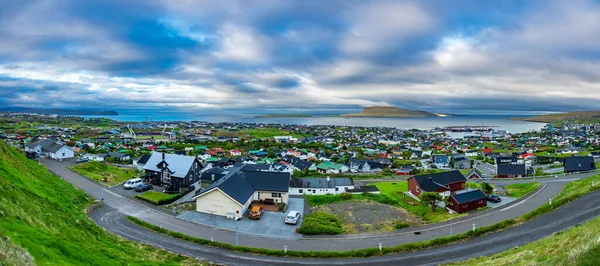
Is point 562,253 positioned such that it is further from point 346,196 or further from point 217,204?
point 346,196

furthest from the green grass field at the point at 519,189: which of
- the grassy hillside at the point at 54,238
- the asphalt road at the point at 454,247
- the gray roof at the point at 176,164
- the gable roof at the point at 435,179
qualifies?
the gray roof at the point at 176,164

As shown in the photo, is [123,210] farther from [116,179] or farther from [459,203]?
[459,203]

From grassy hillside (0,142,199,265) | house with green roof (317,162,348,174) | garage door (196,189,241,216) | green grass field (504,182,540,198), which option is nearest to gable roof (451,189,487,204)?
green grass field (504,182,540,198)

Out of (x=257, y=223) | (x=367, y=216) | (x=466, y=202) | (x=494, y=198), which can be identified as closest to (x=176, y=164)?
(x=257, y=223)

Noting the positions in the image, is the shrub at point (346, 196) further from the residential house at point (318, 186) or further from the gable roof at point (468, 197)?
the gable roof at point (468, 197)

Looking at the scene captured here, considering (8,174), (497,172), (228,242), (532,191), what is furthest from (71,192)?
(497,172)

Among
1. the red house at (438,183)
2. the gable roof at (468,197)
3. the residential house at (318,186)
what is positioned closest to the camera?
the gable roof at (468,197)

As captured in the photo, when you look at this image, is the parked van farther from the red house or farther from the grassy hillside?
the red house
